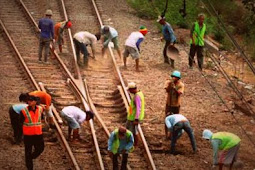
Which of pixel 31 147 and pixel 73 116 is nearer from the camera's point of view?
pixel 31 147

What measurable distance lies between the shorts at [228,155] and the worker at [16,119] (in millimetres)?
3833

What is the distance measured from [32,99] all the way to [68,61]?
7.87 m

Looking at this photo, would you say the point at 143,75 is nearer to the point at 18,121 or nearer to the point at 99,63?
the point at 99,63

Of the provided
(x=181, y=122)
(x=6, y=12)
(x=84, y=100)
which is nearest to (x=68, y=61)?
(x=84, y=100)

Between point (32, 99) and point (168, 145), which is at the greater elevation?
point (32, 99)

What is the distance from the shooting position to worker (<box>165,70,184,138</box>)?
1579cm

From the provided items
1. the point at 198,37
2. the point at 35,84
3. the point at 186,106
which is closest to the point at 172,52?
the point at 198,37

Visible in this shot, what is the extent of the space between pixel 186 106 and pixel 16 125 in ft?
16.7

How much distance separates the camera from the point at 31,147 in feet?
43.5

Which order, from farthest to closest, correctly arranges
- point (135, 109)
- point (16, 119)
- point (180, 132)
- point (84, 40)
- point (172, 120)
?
point (84, 40), point (180, 132), point (172, 120), point (135, 109), point (16, 119)

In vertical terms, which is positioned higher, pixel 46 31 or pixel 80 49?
pixel 46 31

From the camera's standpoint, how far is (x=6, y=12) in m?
24.9

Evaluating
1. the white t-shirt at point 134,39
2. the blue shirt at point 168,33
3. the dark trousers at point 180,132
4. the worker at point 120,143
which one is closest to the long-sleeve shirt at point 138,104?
the dark trousers at point 180,132

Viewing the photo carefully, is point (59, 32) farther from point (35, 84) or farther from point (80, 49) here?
point (35, 84)
